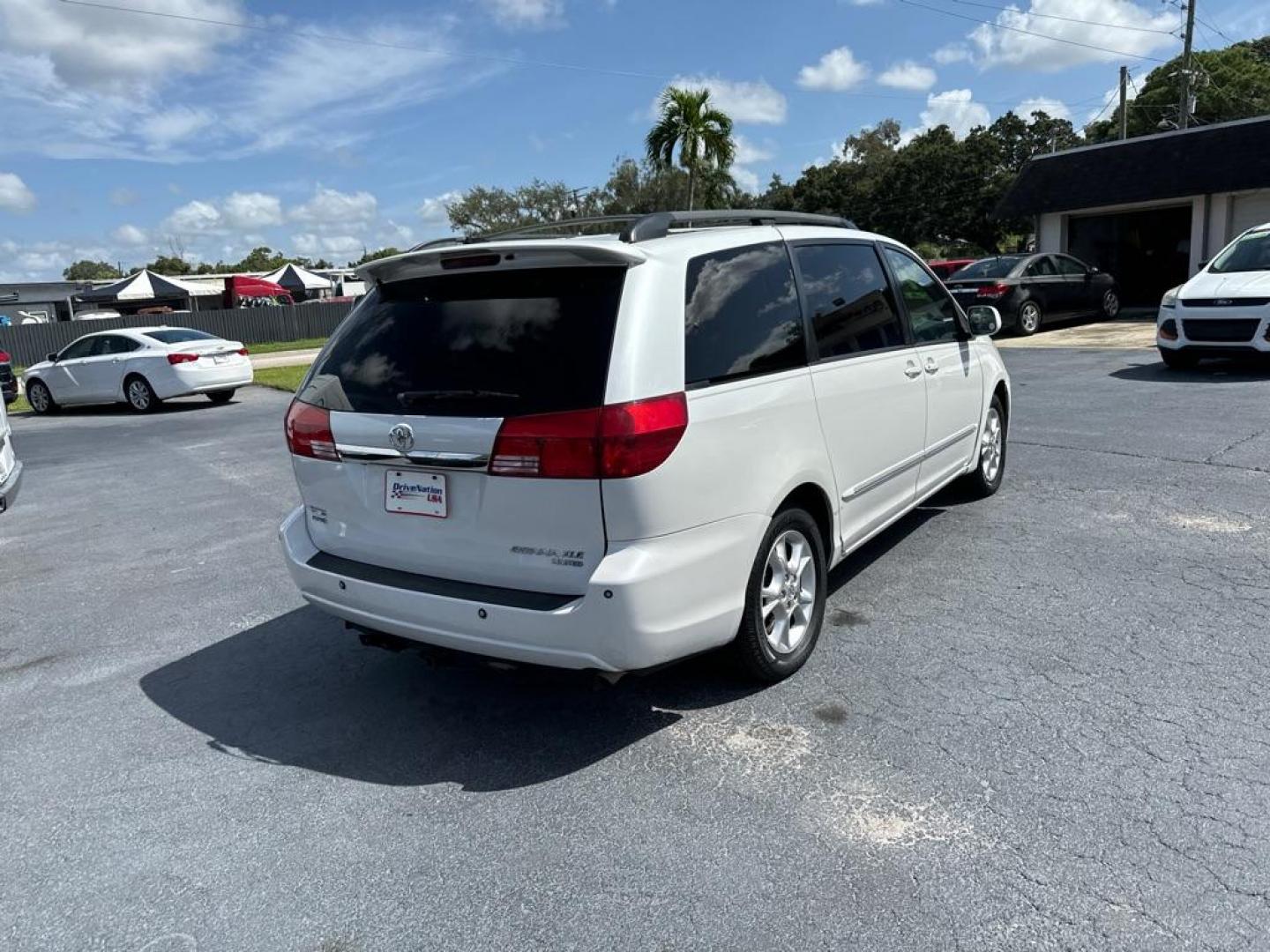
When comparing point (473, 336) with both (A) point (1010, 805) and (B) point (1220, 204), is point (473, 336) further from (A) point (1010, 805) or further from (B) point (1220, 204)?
(B) point (1220, 204)

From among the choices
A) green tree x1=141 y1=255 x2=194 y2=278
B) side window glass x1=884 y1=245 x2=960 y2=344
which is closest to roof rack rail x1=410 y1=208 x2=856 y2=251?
side window glass x1=884 y1=245 x2=960 y2=344

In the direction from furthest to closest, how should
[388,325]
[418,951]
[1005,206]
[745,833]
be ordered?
[1005,206] → [388,325] → [745,833] → [418,951]

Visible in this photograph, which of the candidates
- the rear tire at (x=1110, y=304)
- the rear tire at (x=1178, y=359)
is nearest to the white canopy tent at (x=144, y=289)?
the rear tire at (x=1110, y=304)

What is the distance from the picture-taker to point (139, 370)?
15.5 metres

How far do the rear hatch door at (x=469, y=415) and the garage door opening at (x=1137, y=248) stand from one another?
24467mm

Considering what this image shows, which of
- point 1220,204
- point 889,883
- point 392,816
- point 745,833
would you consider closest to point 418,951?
point 392,816

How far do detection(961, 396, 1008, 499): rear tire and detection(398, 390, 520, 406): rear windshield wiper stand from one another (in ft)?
13.1

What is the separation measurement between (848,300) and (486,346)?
1967mm

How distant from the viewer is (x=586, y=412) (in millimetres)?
3059

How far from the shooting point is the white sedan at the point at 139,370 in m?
15.4

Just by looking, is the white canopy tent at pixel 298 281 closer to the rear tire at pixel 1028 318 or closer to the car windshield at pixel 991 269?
the car windshield at pixel 991 269

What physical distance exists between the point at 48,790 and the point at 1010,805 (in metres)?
3.33

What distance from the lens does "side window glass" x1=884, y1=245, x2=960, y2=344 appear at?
5.13 m

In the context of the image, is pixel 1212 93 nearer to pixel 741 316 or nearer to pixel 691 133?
pixel 691 133
